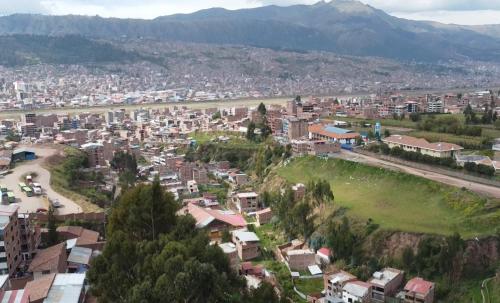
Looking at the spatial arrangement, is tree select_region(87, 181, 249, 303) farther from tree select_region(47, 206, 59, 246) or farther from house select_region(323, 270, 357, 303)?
house select_region(323, 270, 357, 303)

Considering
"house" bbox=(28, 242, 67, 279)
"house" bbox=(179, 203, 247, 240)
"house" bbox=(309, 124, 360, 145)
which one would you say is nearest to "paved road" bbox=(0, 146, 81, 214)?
"house" bbox=(179, 203, 247, 240)

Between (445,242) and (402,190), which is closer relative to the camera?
(445,242)

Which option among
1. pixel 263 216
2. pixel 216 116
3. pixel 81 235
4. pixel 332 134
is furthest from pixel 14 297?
pixel 216 116

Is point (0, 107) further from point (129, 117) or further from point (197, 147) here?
point (197, 147)

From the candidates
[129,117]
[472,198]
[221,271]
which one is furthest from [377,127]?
[129,117]

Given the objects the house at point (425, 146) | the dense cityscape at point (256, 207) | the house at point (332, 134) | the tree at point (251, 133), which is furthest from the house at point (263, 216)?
the tree at point (251, 133)

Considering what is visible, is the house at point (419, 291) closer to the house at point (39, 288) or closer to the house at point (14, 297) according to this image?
the house at point (39, 288)
